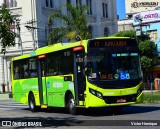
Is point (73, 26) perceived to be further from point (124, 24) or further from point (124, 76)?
point (124, 24)

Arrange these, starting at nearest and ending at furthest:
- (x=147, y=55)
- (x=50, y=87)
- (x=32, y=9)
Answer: (x=50, y=87)
(x=147, y=55)
(x=32, y=9)

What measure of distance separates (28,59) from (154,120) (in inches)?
398

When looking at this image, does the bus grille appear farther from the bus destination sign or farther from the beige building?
the beige building

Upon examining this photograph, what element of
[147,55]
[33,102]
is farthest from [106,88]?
[147,55]

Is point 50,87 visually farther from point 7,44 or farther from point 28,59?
point 7,44

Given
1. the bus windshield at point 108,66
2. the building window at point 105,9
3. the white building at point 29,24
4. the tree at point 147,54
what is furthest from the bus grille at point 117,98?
the building window at point 105,9

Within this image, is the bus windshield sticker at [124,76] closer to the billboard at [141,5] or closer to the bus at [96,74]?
the bus at [96,74]

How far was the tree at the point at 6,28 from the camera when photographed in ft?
45.3

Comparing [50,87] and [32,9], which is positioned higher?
[32,9]

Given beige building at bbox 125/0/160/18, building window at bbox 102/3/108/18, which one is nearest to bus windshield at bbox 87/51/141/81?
beige building at bbox 125/0/160/18

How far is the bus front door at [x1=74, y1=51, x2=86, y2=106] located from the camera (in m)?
17.4

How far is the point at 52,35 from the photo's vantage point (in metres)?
43.3

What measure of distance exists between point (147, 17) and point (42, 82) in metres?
27.9

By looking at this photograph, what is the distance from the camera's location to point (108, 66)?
16953mm
